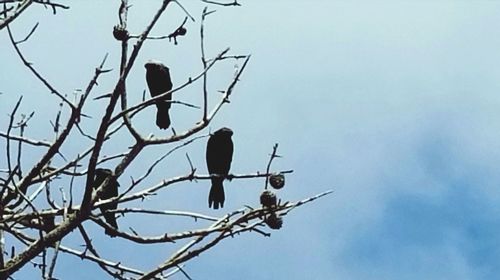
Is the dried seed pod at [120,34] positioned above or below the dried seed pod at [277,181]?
above

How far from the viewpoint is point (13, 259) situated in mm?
3250

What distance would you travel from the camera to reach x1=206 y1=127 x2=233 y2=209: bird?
527cm

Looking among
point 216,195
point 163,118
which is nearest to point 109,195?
point 163,118

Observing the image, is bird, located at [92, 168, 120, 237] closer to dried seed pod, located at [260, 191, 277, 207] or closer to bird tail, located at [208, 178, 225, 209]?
dried seed pod, located at [260, 191, 277, 207]

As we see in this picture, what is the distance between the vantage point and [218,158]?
558 cm

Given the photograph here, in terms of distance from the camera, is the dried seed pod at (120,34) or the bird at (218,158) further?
the bird at (218,158)

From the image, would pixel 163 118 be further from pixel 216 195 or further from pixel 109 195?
pixel 109 195

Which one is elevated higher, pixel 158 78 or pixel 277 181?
pixel 158 78

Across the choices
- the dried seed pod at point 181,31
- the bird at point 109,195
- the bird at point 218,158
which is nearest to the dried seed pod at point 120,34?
the dried seed pod at point 181,31

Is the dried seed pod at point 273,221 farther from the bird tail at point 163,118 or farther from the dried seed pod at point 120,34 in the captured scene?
the bird tail at point 163,118

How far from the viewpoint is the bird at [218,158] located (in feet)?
17.3

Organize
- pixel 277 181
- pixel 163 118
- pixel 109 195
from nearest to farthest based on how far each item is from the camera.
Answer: pixel 277 181, pixel 109 195, pixel 163 118

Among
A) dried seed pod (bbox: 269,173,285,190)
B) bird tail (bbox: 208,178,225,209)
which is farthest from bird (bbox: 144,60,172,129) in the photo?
dried seed pod (bbox: 269,173,285,190)

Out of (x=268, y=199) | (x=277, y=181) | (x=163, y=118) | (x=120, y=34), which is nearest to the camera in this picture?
(x=120, y=34)
